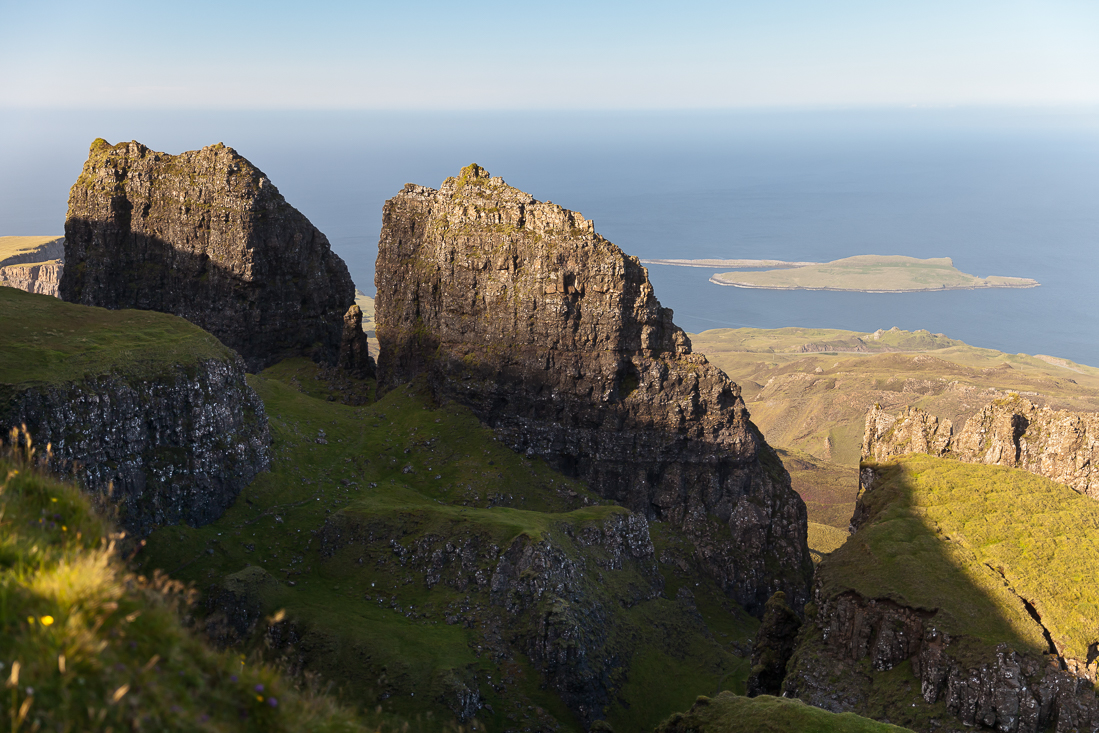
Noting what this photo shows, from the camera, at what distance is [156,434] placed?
234ft

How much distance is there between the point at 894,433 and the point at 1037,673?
36.2 metres

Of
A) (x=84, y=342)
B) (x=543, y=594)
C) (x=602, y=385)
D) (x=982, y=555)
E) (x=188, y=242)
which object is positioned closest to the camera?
(x=982, y=555)

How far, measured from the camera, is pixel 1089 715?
155 ft

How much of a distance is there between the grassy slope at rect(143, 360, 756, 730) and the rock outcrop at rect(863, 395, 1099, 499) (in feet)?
86.6

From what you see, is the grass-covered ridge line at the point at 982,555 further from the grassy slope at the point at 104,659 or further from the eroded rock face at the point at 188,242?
the eroded rock face at the point at 188,242

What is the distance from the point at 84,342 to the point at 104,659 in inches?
2554

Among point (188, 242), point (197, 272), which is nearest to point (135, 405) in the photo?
point (197, 272)

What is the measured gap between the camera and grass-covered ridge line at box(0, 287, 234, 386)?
217ft

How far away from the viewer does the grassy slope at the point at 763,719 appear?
40.4 m

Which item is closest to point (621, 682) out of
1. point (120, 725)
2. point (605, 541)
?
point (605, 541)

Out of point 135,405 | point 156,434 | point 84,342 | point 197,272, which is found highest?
point 197,272

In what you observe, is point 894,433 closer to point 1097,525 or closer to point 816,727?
point 1097,525

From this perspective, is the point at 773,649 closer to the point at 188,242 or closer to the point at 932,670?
the point at 932,670

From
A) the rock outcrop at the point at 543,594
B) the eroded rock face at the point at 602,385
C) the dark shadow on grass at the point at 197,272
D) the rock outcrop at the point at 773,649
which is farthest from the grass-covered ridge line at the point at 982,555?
the dark shadow on grass at the point at 197,272
